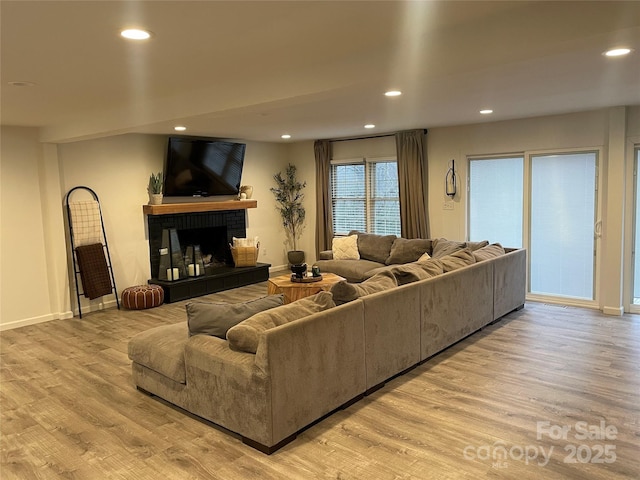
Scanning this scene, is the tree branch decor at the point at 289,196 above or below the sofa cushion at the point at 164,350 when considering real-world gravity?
above

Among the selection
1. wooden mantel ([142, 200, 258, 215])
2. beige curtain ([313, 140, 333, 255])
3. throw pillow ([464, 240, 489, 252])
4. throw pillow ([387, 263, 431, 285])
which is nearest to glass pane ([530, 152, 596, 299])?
throw pillow ([464, 240, 489, 252])

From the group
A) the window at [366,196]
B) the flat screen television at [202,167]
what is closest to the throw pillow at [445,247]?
the window at [366,196]

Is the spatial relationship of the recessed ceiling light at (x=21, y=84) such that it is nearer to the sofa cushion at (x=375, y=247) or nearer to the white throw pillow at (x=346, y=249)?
the white throw pillow at (x=346, y=249)

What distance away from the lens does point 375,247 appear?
7.58 meters

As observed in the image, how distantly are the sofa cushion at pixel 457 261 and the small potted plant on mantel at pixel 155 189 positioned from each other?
14.1 ft

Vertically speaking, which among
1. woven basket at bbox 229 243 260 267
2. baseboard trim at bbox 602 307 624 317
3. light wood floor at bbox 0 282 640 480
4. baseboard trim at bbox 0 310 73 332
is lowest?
light wood floor at bbox 0 282 640 480

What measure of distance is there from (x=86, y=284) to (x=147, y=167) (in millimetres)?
1954

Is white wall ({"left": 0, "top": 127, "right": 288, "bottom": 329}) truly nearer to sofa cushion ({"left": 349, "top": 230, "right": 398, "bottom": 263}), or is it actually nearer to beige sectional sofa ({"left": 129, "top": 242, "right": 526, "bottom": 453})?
beige sectional sofa ({"left": 129, "top": 242, "right": 526, "bottom": 453})

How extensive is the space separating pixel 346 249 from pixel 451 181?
188 centimetres

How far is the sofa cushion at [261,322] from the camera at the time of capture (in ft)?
10.3

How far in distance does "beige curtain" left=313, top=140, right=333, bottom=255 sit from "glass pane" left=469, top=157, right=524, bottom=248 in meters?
2.66

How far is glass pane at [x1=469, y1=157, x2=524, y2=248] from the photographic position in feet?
22.7

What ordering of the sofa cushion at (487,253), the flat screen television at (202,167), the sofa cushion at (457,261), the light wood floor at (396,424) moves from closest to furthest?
the light wood floor at (396,424), the sofa cushion at (457,261), the sofa cushion at (487,253), the flat screen television at (202,167)

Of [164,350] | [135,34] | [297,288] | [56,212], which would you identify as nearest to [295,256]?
[297,288]
